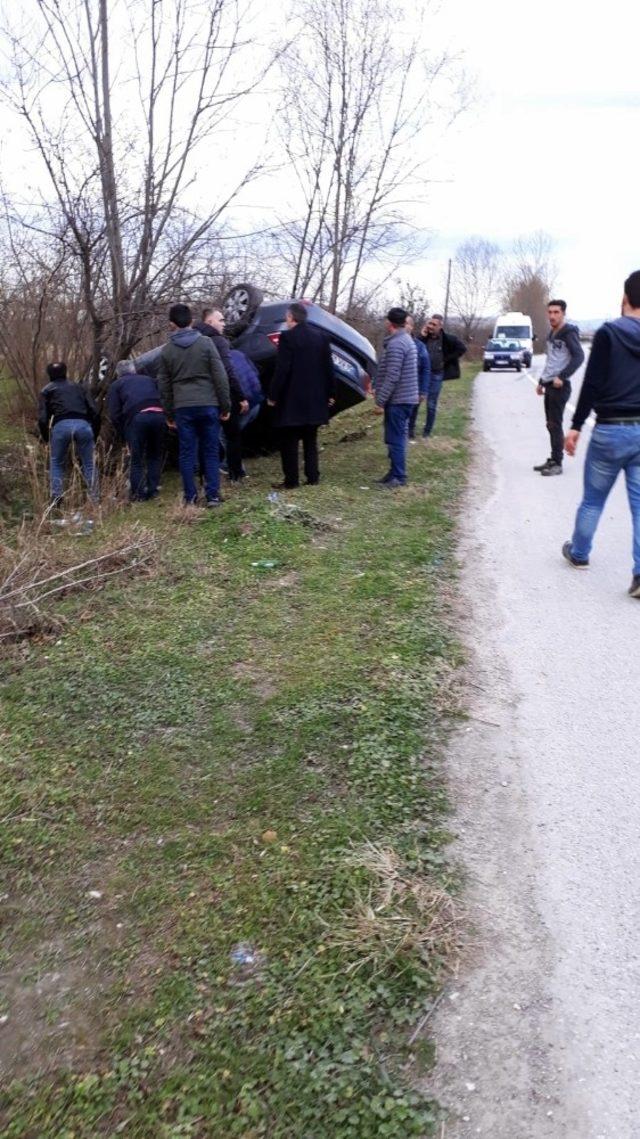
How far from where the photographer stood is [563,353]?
8961mm

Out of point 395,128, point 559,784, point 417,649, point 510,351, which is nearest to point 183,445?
point 417,649

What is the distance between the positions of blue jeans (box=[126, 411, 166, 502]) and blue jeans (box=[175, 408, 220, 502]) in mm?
609

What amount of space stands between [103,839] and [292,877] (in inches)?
30.3

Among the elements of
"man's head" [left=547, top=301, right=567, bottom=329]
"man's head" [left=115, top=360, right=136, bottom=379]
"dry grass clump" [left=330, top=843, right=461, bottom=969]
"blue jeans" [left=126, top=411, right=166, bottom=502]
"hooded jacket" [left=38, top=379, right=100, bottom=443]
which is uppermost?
"man's head" [left=547, top=301, right=567, bottom=329]

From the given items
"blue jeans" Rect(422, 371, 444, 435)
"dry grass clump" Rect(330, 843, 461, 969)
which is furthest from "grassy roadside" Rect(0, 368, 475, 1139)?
"blue jeans" Rect(422, 371, 444, 435)

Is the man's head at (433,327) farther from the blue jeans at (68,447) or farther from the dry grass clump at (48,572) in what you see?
the dry grass clump at (48,572)

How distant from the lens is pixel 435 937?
2.45m

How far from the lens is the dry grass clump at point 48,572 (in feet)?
16.1

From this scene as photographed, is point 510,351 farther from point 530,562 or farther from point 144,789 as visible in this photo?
point 144,789

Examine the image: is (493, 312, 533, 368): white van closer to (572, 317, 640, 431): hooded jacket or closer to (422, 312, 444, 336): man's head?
(422, 312, 444, 336): man's head

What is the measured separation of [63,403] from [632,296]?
18.6 ft

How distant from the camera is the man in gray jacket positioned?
727cm

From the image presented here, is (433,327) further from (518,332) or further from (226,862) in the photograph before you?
(518,332)

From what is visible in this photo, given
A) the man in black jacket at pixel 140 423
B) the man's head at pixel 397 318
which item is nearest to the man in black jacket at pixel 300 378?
the man's head at pixel 397 318
